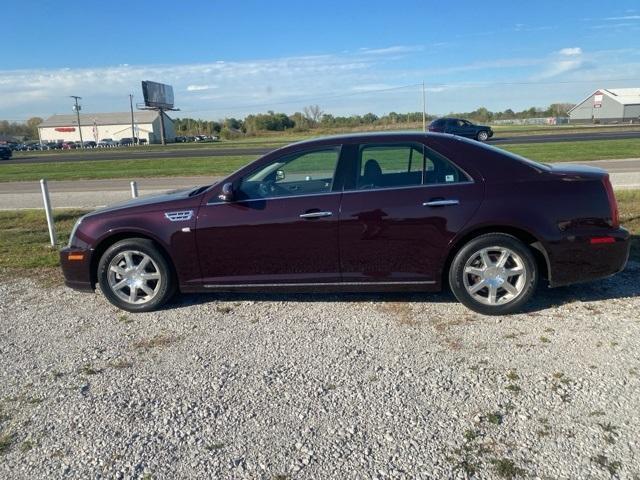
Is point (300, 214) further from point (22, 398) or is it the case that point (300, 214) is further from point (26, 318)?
point (26, 318)

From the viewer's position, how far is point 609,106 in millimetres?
84438

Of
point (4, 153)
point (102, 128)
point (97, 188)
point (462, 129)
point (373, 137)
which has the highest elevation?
point (102, 128)

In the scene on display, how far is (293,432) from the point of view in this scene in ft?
9.32

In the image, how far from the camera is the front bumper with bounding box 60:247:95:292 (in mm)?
4793

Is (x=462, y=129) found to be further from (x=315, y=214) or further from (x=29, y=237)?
(x=315, y=214)

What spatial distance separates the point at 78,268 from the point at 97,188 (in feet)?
39.5

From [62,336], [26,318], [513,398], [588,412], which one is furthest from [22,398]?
[588,412]

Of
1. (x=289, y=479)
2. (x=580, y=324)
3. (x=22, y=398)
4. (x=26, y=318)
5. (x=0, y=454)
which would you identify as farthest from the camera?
(x=26, y=318)

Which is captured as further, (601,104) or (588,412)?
(601,104)

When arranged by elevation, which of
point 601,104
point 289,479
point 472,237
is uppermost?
point 601,104

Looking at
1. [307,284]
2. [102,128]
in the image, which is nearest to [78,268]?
[307,284]

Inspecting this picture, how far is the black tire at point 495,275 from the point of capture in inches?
169

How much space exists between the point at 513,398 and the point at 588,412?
407 millimetres

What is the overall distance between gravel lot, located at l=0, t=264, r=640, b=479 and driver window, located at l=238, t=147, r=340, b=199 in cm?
111
